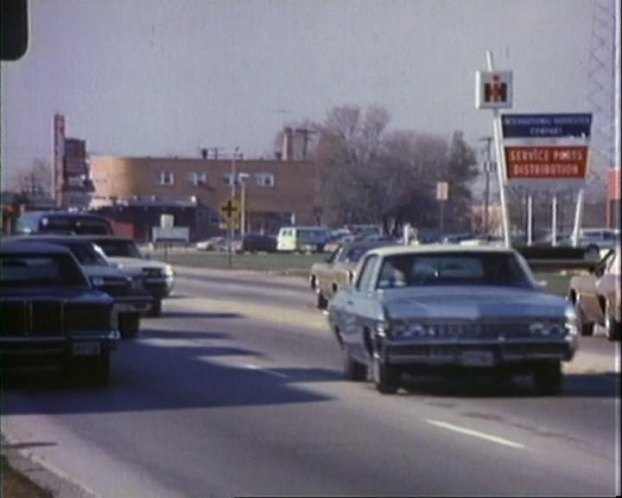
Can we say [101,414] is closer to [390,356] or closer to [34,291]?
[34,291]

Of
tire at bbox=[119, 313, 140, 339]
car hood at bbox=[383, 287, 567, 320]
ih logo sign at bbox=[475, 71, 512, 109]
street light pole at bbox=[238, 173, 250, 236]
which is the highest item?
ih logo sign at bbox=[475, 71, 512, 109]

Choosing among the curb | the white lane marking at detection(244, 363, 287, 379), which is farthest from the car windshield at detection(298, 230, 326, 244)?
the curb

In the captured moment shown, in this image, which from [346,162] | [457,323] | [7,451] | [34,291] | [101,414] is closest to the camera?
[457,323]

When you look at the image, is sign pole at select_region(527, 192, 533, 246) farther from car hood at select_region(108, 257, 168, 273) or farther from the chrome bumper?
car hood at select_region(108, 257, 168, 273)

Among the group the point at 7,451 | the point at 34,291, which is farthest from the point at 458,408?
the point at 7,451

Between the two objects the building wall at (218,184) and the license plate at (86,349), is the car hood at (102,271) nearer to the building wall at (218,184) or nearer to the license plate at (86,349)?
the license plate at (86,349)

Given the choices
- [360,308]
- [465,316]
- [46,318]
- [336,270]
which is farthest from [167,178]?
[46,318]
